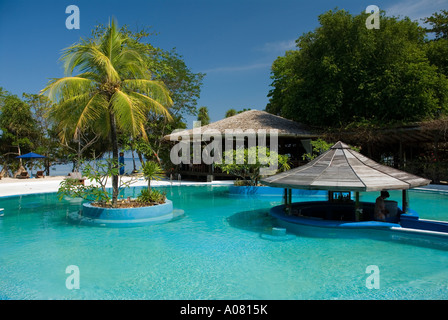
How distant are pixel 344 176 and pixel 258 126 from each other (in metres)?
12.1

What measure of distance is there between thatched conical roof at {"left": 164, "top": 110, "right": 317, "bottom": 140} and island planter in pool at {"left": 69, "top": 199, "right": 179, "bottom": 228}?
9.46 metres

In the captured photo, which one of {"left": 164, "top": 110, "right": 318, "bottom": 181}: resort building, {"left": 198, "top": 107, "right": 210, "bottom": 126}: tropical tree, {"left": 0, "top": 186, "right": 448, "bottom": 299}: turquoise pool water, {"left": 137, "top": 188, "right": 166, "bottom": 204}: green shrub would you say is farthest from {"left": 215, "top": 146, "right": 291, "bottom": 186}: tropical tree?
{"left": 198, "top": 107, "right": 210, "bottom": 126}: tropical tree

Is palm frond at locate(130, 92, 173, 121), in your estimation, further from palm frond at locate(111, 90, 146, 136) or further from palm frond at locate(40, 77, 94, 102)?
palm frond at locate(40, 77, 94, 102)

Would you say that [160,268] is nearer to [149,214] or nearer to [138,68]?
[149,214]

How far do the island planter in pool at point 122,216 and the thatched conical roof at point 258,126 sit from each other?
31.0ft

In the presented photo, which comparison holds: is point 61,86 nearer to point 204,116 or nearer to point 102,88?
point 102,88

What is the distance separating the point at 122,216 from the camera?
8.80 meters

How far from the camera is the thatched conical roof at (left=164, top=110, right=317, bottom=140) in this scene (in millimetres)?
18906

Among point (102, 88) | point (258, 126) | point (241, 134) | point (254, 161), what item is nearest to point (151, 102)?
point (102, 88)

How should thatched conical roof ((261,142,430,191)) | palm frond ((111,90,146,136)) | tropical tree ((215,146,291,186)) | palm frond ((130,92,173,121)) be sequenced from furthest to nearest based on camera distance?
tropical tree ((215,146,291,186)), palm frond ((130,92,173,121)), palm frond ((111,90,146,136)), thatched conical roof ((261,142,430,191))

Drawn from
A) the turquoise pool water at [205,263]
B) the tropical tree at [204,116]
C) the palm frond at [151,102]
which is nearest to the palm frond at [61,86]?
the palm frond at [151,102]

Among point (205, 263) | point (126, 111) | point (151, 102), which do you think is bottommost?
point (205, 263)

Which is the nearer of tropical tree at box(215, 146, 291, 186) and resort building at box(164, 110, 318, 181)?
tropical tree at box(215, 146, 291, 186)
